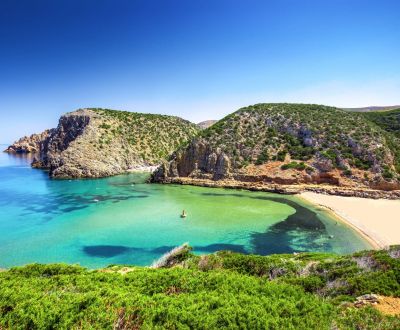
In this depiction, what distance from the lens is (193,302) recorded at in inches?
327

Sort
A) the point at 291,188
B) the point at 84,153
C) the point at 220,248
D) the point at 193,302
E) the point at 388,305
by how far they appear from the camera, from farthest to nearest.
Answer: the point at 84,153 < the point at 291,188 < the point at 220,248 < the point at 388,305 < the point at 193,302

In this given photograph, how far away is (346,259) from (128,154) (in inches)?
2852

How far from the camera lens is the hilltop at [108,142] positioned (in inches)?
2734

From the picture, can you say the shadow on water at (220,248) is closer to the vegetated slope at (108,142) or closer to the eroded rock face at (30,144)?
the vegetated slope at (108,142)

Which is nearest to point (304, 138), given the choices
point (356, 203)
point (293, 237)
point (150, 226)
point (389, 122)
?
point (356, 203)

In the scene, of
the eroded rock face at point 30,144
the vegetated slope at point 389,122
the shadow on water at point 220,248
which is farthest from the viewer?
the eroded rock face at point 30,144

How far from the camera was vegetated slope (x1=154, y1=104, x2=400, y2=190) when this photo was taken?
4681 centimetres

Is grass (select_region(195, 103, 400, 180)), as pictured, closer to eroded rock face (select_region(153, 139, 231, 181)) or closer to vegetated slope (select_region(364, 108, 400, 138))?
eroded rock face (select_region(153, 139, 231, 181))

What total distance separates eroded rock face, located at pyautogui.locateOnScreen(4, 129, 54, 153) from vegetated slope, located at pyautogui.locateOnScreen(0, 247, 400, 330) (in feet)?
544

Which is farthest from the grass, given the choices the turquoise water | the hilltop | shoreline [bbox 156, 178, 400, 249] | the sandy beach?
the hilltop

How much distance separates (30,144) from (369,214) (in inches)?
6583

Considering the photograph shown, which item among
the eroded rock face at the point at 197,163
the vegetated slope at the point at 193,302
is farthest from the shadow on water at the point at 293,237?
the eroded rock face at the point at 197,163

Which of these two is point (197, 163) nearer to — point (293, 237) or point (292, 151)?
point (292, 151)

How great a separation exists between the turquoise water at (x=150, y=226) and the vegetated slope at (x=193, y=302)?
11290mm
